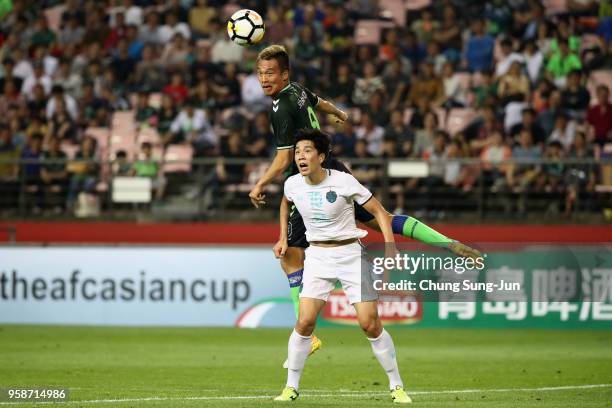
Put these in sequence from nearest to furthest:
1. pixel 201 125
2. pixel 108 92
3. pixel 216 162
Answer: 1. pixel 216 162
2. pixel 201 125
3. pixel 108 92

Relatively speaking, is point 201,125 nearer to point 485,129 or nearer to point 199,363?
point 485,129

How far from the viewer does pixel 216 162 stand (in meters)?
19.2

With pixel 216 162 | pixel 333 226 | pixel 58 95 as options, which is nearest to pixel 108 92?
pixel 58 95

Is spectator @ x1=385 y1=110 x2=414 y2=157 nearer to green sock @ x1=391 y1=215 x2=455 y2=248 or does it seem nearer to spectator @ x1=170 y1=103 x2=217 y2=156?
spectator @ x1=170 y1=103 x2=217 y2=156

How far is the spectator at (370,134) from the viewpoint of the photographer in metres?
19.9

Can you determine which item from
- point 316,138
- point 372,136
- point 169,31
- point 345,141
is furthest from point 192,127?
point 316,138

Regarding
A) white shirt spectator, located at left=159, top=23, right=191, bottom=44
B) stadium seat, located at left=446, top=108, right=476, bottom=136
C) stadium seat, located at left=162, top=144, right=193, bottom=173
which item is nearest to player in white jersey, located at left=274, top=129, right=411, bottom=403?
stadium seat, located at left=162, top=144, right=193, bottom=173

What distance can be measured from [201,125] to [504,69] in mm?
5145

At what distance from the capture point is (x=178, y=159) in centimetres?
2011

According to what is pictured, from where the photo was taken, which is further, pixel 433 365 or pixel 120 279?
pixel 120 279

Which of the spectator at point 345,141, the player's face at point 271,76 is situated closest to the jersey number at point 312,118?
the player's face at point 271,76

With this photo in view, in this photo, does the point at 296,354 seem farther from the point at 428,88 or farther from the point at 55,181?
the point at 428,88

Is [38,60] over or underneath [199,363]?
over

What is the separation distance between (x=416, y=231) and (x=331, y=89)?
39.0ft
